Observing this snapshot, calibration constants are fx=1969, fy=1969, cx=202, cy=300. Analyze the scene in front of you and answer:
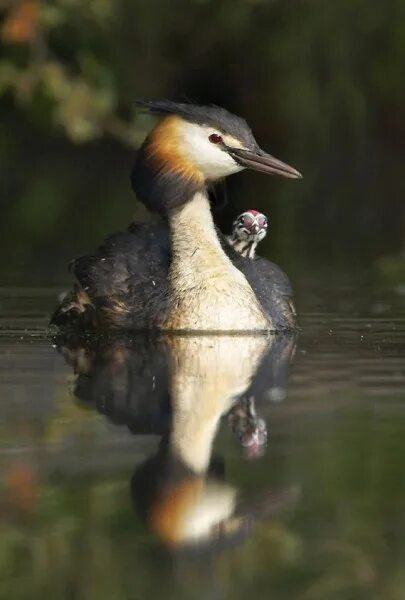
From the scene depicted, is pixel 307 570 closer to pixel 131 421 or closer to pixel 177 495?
pixel 177 495

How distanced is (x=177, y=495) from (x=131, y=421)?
1416mm

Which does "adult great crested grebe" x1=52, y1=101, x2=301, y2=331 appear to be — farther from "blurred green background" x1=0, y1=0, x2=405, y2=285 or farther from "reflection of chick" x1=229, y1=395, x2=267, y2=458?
"blurred green background" x1=0, y1=0, x2=405, y2=285

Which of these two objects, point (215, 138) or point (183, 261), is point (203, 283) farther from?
point (215, 138)

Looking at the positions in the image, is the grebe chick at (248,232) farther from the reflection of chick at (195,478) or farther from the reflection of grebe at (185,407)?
the reflection of chick at (195,478)

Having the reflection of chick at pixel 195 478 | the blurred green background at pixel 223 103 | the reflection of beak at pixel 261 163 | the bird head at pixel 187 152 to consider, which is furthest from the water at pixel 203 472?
the blurred green background at pixel 223 103

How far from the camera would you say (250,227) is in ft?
37.6

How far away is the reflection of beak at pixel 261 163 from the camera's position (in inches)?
398

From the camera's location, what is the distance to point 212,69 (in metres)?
25.0

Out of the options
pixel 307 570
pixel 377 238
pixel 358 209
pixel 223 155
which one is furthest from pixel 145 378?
pixel 358 209

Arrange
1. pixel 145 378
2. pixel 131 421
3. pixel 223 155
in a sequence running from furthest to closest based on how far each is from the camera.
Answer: pixel 223 155 → pixel 145 378 → pixel 131 421

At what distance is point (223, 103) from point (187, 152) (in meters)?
12.4

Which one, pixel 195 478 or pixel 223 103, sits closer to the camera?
pixel 195 478

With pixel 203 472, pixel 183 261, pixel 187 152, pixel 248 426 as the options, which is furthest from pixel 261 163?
pixel 203 472

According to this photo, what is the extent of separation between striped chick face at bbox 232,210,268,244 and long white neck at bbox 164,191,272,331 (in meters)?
0.85
